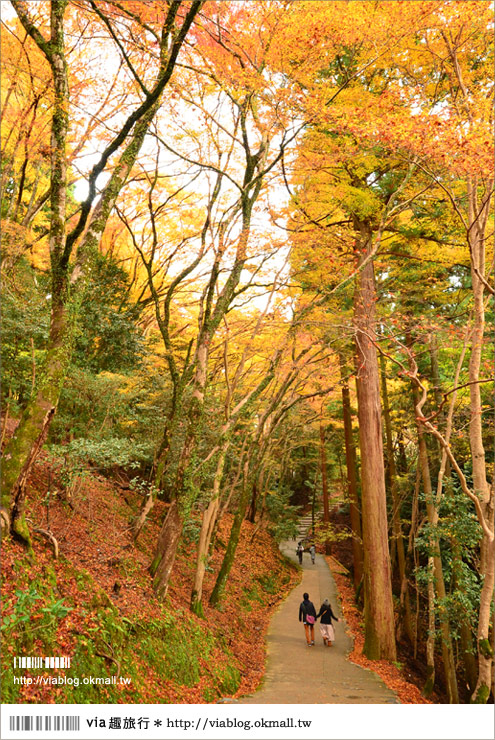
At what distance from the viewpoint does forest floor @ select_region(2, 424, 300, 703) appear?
153 inches

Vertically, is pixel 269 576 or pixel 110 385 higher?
pixel 110 385

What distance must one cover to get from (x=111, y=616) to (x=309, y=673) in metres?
4.52

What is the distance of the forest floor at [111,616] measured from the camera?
153 inches

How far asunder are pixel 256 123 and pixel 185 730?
793cm

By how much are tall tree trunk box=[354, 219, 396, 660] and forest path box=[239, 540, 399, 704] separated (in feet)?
2.76

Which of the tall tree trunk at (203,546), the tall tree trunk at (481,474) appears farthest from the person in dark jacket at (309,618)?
the tall tree trunk at (481,474)

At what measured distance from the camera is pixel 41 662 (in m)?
3.71

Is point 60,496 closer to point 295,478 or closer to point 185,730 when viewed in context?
point 185,730

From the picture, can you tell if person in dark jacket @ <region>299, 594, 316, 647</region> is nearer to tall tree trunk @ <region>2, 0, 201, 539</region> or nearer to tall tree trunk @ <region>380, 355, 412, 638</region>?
tall tree trunk @ <region>380, 355, 412, 638</region>

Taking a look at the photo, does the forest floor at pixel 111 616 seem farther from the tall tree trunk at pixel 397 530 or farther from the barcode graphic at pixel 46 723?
the tall tree trunk at pixel 397 530

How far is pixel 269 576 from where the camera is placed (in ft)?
51.4

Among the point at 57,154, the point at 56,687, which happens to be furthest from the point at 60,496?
the point at 57,154

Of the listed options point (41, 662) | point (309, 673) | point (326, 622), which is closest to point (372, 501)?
point (326, 622)

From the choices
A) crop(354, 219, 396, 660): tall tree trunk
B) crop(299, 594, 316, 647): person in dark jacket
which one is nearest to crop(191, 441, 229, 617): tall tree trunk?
crop(299, 594, 316, 647): person in dark jacket
